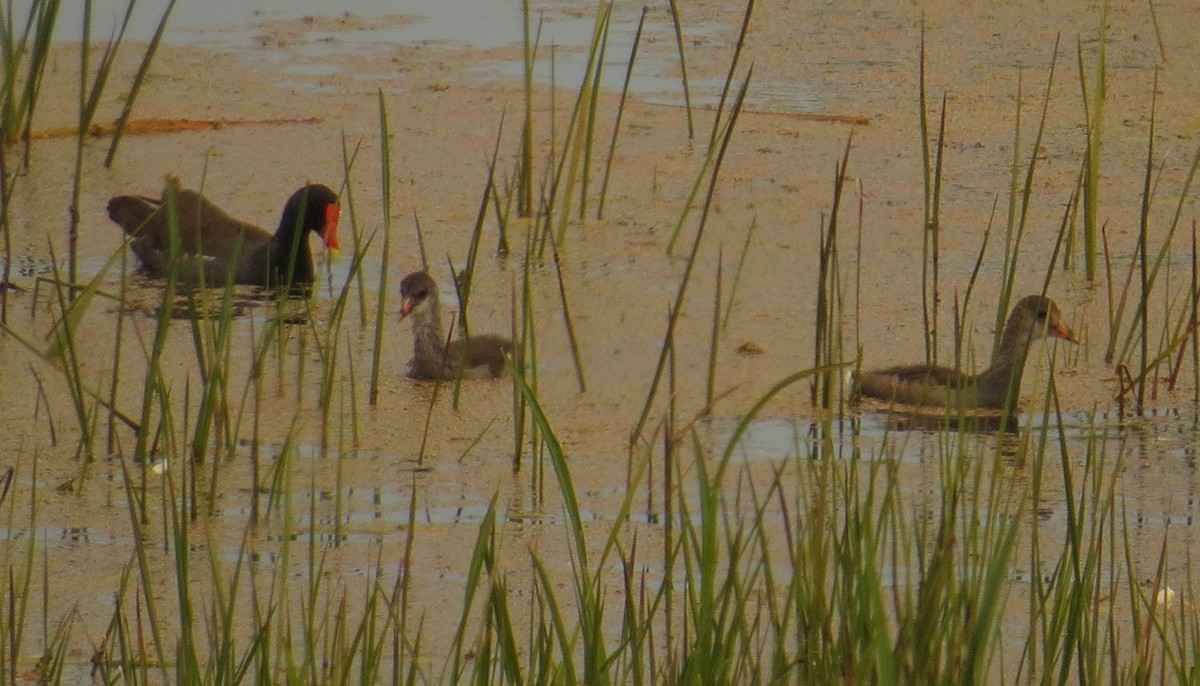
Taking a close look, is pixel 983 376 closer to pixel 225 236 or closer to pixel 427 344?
pixel 427 344

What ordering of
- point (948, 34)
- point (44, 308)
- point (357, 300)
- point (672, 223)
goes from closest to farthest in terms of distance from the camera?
point (44, 308) → point (357, 300) → point (672, 223) → point (948, 34)

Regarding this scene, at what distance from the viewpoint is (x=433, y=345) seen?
5641 mm

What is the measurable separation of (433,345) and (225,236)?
1.64 metres

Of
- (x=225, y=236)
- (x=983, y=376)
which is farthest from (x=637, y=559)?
(x=225, y=236)

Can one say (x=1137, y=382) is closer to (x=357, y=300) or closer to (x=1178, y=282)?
(x=1178, y=282)

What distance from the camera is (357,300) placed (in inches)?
252

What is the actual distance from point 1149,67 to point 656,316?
3.79 metres

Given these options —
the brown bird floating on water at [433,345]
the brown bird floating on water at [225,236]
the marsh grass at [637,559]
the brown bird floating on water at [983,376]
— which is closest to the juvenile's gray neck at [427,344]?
the brown bird floating on water at [433,345]

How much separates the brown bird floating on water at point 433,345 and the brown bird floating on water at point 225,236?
35.9 inches

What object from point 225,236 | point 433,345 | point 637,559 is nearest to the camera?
point 637,559

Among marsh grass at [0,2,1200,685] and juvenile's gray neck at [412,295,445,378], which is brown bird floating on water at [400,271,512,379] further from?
marsh grass at [0,2,1200,685]

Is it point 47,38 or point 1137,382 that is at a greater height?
point 47,38

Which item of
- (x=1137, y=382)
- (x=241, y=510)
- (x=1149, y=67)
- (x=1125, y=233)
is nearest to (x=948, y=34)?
(x=1149, y=67)

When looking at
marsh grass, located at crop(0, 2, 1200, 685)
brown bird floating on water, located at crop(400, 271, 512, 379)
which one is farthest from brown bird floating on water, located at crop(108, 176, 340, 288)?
brown bird floating on water, located at crop(400, 271, 512, 379)
